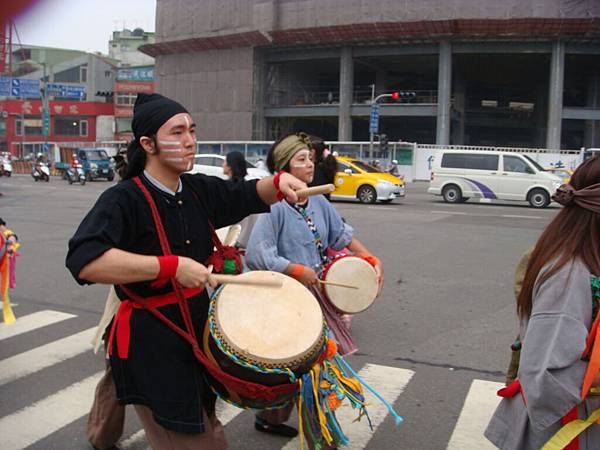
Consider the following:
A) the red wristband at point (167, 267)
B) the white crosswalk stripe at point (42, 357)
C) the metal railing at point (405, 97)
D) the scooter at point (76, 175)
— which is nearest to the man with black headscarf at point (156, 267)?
the red wristband at point (167, 267)

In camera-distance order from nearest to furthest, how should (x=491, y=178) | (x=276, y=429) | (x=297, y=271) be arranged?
(x=297, y=271)
(x=276, y=429)
(x=491, y=178)

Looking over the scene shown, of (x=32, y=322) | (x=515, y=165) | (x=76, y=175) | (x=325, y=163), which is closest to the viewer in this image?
(x=325, y=163)

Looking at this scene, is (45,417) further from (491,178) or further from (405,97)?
(405,97)

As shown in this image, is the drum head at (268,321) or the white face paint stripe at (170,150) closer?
the drum head at (268,321)

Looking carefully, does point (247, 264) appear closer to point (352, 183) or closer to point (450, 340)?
point (450, 340)

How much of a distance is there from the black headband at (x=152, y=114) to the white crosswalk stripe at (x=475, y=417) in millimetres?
2466

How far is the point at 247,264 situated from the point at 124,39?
78882 mm

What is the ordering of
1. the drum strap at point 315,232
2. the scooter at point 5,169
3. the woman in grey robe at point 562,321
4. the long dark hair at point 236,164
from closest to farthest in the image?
the woman in grey robe at point 562,321 < the drum strap at point 315,232 < the long dark hair at point 236,164 < the scooter at point 5,169

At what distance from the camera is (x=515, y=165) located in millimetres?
20344

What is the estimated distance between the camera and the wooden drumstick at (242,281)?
7.47 feet

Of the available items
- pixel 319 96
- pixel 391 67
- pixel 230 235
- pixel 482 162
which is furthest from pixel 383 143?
pixel 230 235

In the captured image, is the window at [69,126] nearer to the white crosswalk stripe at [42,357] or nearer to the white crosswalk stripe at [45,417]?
the white crosswalk stripe at [42,357]

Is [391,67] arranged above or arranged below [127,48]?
below

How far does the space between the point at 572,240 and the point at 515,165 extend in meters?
19.3
